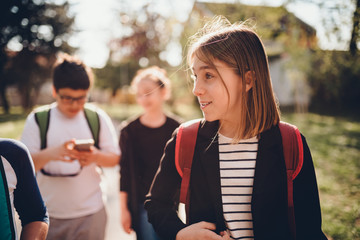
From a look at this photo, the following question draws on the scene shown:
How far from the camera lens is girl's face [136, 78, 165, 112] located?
327 centimetres

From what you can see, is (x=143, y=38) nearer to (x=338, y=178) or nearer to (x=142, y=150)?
(x=338, y=178)

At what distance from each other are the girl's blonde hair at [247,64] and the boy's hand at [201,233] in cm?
52

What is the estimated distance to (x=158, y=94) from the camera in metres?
3.40

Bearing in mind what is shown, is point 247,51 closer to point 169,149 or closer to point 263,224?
point 169,149

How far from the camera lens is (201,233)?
1.42 metres

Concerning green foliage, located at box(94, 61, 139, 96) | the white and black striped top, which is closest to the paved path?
the white and black striped top

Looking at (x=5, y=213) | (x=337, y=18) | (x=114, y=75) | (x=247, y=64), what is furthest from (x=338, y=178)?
(x=114, y=75)

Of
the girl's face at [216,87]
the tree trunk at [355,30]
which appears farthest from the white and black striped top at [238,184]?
the tree trunk at [355,30]

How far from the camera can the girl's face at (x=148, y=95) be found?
10.7ft

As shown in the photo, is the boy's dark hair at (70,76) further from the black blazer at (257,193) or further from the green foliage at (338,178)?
the green foliage at (338,178)

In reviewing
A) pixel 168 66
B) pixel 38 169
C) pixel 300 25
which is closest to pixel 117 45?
pixel 168 66

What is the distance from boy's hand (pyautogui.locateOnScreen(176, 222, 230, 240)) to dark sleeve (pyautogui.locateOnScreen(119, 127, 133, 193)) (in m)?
1.59

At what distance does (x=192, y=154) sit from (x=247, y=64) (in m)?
0.61

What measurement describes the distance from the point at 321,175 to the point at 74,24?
2650 cm
